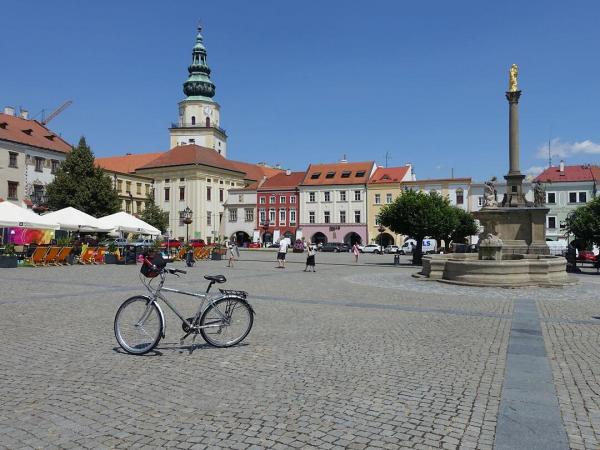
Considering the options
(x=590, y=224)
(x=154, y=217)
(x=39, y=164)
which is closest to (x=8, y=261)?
(x=590, y=224)

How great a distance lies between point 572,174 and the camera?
6688cm

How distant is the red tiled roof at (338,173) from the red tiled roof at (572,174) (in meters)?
22.3

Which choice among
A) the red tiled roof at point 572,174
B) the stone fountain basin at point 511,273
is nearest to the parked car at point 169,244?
the stone fountain basin at point 511,273

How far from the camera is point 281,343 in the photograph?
25.1 ft

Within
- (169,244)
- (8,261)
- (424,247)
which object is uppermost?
(169,244)

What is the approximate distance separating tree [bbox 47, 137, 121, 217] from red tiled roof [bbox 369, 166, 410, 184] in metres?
36.0

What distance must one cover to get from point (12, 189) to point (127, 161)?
48.0 metres

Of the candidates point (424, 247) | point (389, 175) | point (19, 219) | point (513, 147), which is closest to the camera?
point (19, 219)

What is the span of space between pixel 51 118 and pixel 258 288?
391ft

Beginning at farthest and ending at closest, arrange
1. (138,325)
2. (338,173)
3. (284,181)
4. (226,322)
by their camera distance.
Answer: (284,181), (338,173), (226,322), (138,325)

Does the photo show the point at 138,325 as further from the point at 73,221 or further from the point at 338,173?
the point at 338,173

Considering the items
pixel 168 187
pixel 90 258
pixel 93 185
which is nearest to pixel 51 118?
pixel 168 187

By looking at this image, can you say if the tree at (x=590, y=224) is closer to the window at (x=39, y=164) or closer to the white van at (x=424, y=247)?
the white van at (x=424, y=247)

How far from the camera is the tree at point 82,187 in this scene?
4872 centimetres
